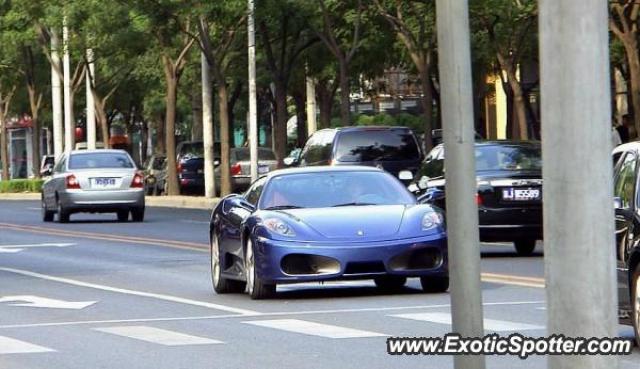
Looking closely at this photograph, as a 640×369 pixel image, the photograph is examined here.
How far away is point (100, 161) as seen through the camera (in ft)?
121

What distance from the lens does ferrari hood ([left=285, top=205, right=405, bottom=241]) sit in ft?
52.9

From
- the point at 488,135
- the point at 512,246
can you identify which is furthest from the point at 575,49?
the point at 488,135

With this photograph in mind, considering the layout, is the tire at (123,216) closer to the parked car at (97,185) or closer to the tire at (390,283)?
the parked car at (97,185)

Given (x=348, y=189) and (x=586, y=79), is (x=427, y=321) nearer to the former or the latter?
(x=348, y=189)

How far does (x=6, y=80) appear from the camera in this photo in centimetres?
7250

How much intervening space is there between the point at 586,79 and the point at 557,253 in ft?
1.48

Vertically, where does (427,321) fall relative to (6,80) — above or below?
below

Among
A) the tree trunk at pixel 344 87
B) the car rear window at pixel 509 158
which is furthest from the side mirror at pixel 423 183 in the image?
the tree trunk at pixel 344 87

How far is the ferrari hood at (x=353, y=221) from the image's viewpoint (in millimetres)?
16109

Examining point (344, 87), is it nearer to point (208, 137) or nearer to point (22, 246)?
point (208, 137)

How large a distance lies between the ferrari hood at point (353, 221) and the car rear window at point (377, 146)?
1429 cm

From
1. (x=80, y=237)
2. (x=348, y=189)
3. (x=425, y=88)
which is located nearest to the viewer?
(x=348, y=189)

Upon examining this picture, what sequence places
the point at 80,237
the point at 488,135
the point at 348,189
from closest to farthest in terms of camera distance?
the point at 348,189 < the point at 80,237 < the point at 488,135

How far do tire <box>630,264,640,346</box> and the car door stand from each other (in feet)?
0.50
